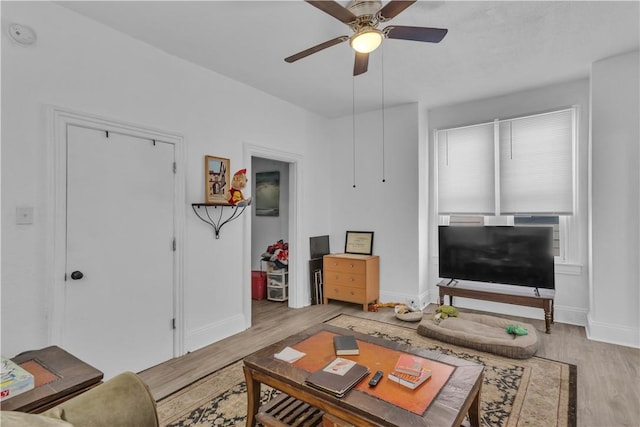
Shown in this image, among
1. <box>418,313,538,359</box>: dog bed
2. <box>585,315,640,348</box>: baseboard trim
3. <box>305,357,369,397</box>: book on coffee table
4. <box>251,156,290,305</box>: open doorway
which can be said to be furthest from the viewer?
<box>251,156,290,305</box>: open doorway

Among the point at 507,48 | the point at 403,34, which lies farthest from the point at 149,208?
the point at 507,48

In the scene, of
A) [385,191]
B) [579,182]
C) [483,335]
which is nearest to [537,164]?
[579,182]

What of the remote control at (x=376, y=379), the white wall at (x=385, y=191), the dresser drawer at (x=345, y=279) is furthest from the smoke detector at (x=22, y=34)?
the dresser drawer at (x=345, y=279)

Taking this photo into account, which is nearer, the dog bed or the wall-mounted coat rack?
the dog bed

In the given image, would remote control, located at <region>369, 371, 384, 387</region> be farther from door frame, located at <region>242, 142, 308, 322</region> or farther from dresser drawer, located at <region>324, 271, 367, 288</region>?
door frame, located at <region>242, 142, 308, 322</region>

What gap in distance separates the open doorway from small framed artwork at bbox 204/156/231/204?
5.51 feet

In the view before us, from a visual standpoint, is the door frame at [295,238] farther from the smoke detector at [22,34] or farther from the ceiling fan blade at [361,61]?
the smoke detector at [22,34]

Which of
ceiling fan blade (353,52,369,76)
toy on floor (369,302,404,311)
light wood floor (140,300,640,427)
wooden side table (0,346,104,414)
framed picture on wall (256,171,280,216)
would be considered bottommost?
light wood floor (140,300,640,427)

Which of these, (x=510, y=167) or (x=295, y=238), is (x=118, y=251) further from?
(x=510, y=167)

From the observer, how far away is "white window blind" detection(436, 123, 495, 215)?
4.30 metres

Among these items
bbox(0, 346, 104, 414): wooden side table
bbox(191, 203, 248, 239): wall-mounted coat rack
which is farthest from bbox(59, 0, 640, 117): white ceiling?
bbox(0, 346, 104, 414): wooden side table

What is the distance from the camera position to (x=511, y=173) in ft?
13.5

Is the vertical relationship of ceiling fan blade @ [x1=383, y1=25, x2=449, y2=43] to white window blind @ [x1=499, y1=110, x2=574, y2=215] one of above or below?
above

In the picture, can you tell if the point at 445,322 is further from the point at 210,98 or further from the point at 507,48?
the point at 210,98
